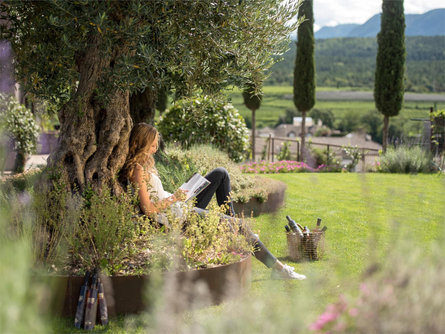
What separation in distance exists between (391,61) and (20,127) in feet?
41.2

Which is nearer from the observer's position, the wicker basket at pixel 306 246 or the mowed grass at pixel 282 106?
the wicker basket at pixel 306 246

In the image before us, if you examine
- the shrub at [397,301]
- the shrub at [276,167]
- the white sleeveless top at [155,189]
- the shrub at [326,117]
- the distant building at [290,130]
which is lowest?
the distant building at [290,130]

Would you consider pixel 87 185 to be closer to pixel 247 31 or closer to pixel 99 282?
pixel 99 282

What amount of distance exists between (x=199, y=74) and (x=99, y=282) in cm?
262

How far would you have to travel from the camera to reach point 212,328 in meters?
1.42

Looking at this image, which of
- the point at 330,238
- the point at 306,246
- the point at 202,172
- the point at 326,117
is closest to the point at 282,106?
the point at 326,117

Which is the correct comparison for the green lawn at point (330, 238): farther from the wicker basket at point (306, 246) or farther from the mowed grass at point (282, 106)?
the mowed grass at point (282, 106)

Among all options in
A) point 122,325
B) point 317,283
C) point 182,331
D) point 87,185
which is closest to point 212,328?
point 182,331

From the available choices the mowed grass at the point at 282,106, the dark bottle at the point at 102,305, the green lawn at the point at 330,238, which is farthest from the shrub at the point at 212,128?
the mowed grass at the point at 282,106

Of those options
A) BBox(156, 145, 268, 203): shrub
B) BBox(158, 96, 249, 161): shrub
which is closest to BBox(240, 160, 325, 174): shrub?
BBox(158, 96, 249, 161): shrub

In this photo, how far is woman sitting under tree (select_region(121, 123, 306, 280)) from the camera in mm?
4562

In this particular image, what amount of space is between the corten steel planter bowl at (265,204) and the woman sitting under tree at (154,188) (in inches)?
86.4

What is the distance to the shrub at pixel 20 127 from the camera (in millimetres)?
11335

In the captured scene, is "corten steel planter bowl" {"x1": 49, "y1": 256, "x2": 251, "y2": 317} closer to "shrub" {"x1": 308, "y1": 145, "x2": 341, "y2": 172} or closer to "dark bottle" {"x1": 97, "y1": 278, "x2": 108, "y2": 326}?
"dark bottle" {"x1": 97, "y1": 278, "x2": 108, "y2": 326}
